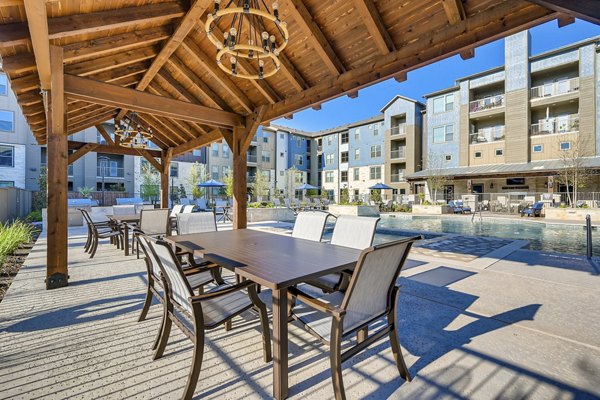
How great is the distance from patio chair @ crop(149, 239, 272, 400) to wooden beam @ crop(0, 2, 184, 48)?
10.6 feet

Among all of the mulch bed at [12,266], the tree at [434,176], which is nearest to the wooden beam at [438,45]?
the mulch bed at [12,266]

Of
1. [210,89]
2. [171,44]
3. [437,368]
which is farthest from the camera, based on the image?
[210,89]

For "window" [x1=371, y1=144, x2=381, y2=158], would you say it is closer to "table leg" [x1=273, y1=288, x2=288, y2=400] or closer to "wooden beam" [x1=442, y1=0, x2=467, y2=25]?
"wooden beam" [x1=442, y1=0, x2=467, y2=25]

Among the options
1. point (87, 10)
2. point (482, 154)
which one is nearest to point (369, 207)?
point (482, 154)

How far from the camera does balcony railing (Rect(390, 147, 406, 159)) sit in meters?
26.9

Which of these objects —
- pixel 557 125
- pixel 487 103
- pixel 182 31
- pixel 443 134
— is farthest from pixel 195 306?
pixel 443 134

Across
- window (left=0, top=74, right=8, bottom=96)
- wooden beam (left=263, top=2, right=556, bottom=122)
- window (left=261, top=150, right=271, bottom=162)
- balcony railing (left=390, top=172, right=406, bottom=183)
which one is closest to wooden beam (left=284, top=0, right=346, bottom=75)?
wooden beam (left=263, top=2, right=556, bottom=122)

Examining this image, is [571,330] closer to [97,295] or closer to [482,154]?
[97,295]

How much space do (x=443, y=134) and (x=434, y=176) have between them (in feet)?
17.5

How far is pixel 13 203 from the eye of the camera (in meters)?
12.3

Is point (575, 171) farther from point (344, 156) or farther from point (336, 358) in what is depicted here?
point (344, 156)

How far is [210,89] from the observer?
6535mm

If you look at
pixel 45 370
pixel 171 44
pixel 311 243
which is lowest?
pixel 45 370

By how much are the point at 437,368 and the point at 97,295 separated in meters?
4.11
